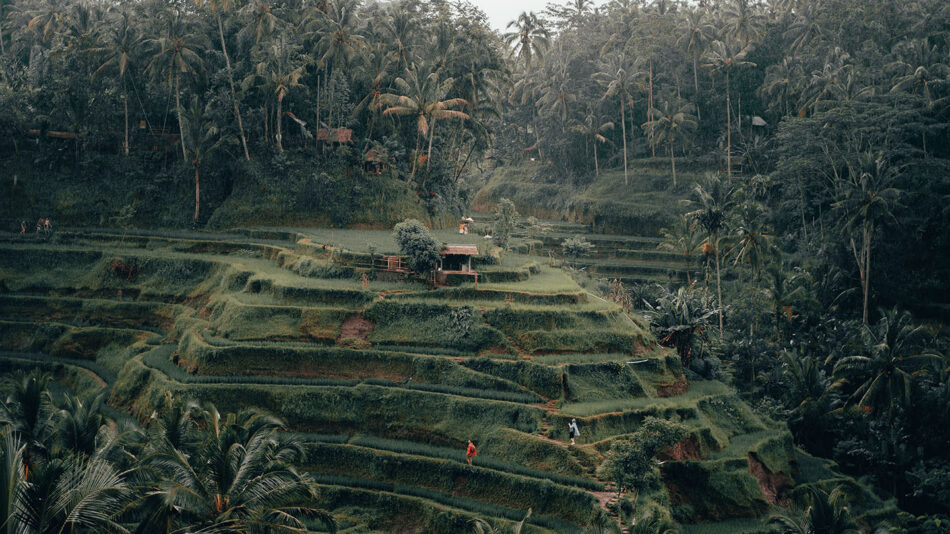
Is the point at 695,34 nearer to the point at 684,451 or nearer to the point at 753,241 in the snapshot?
the point at 753,241

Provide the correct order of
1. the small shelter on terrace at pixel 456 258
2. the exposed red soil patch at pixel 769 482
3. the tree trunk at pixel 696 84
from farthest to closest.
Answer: the tree trunk at pixel 696 84, the small shelter on terrace at pixel 456 258, the exposed red soil patch at pixel 769 482

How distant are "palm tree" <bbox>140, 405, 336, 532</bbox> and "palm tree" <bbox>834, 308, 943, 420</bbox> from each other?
28.0 metres

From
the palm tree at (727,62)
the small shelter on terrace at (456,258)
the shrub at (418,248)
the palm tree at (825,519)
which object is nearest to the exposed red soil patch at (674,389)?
the palm tree at (825,519)

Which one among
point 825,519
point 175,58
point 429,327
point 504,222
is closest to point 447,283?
point 429,327

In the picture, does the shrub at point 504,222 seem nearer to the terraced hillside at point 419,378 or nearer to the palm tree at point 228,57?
the terraced hillside at point 419,378

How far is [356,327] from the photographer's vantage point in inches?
1312

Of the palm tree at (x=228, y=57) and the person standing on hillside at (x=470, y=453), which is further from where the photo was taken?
the palm tree at (x=228, y=57)

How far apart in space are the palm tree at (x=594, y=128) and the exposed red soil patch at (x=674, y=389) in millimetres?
40968

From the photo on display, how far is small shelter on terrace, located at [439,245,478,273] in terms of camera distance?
3619 cm

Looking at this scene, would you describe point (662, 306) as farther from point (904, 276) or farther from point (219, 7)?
point (219, 7)

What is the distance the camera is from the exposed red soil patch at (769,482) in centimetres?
3025

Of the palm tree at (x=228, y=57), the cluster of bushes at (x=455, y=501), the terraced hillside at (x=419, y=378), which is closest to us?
the cluster of bushes at (x=455, y=501)

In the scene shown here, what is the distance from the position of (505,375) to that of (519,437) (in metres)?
3.60

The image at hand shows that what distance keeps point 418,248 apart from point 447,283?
2.20m
